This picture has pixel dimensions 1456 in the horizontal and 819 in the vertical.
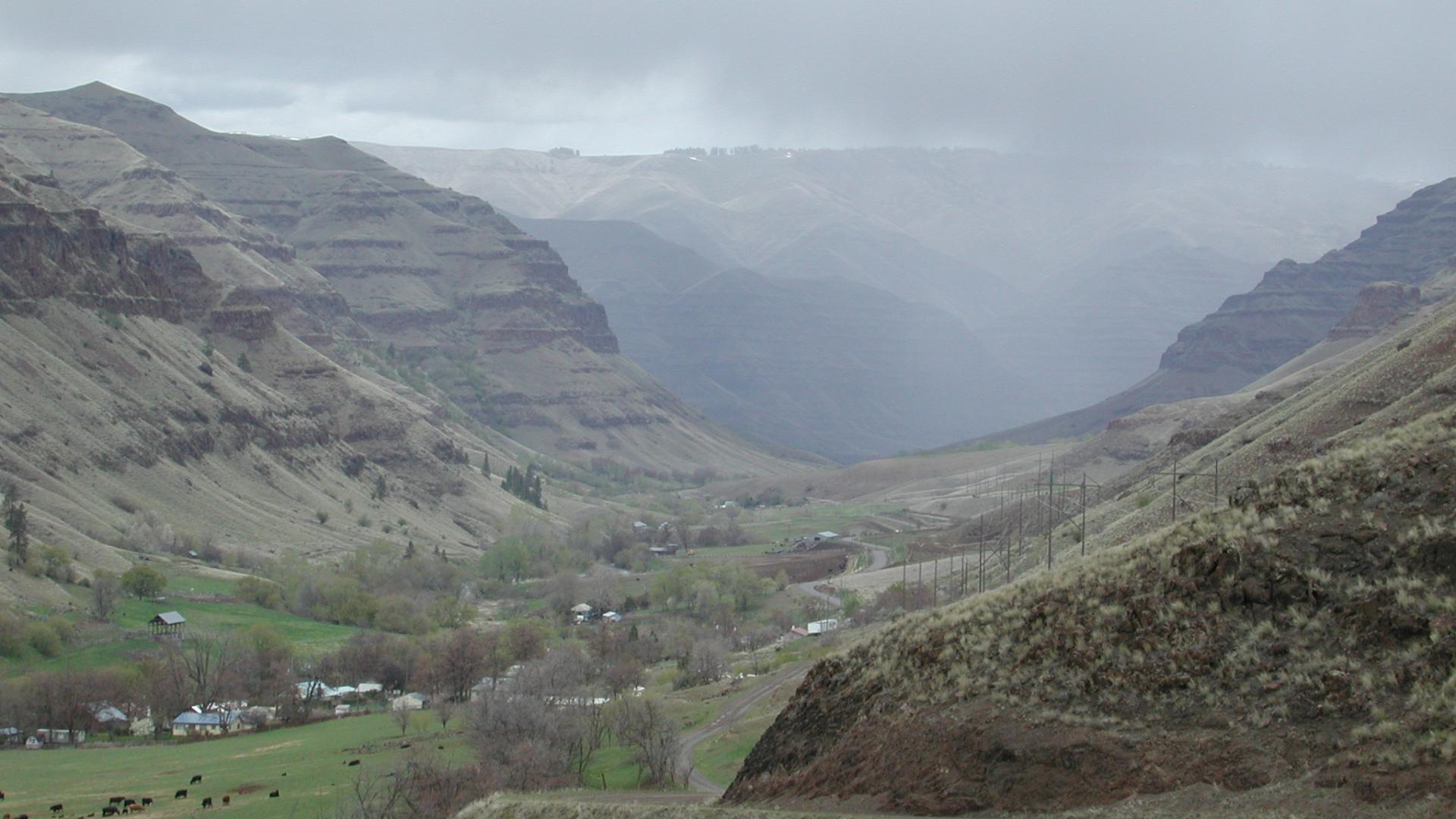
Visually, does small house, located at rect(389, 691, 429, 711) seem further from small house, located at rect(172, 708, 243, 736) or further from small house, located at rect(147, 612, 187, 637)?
small house, located at rect(147, 612, 187, 637)

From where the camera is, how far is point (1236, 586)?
82.4 ft

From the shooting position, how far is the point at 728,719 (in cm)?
6756

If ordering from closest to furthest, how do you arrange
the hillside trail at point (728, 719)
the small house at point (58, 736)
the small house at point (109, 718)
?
1. the hillside trail at point (728, 719)
2. the small house at point (58, 736)
3. the small house at point (109, 718)

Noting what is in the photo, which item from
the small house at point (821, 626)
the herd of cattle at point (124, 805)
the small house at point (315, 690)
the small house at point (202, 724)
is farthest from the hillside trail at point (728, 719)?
the small house at point (315, 690)

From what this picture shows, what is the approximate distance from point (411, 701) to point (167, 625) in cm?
2498

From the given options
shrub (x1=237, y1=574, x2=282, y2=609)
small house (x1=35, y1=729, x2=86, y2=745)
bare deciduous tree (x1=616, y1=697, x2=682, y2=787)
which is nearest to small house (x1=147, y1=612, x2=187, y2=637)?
shrub (x1=237, y1=574, x2=282, y2=609)

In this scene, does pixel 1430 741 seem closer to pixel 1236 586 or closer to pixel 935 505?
pixel 1236 586

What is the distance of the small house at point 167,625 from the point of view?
10312cm

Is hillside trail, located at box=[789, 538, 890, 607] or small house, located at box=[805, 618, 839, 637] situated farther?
hillside trail, located at box=[789, 538, 890, 607]

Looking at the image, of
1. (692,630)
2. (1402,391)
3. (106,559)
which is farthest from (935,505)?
(1402,391)

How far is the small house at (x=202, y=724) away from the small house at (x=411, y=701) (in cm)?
912

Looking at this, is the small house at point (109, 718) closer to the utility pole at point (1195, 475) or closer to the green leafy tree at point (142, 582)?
the green leafy tree at point (142, 582)

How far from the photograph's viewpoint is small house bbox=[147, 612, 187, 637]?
4060 inches

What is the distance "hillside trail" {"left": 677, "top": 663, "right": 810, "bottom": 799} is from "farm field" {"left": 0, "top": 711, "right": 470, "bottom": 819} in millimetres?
10578
